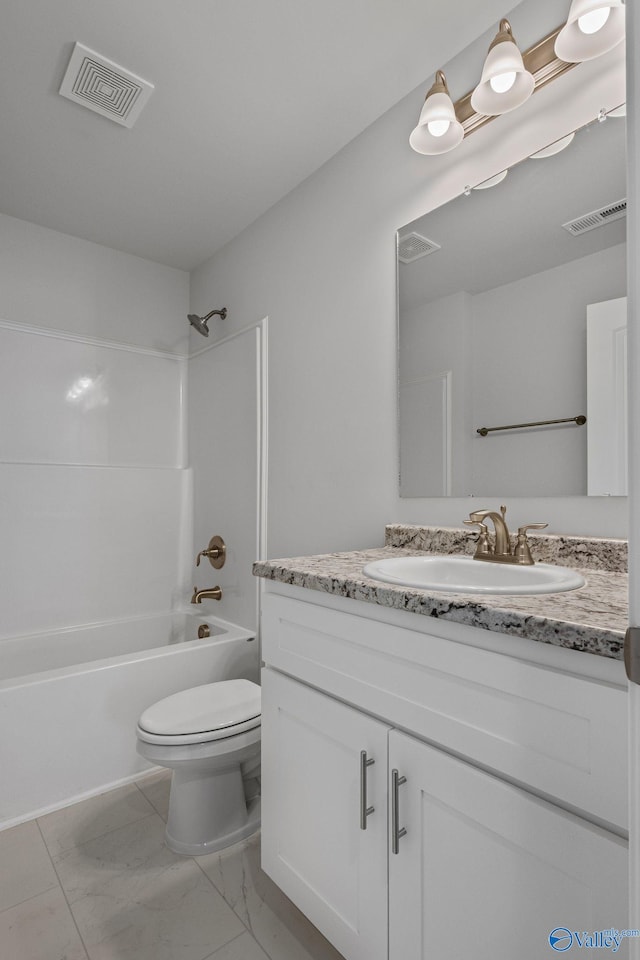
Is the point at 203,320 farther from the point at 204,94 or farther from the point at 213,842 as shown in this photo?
the point at 213,842

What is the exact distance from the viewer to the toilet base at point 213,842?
1.54 metres

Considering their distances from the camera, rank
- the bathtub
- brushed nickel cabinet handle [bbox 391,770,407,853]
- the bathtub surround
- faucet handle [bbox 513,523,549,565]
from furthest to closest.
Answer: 1. the bathtub surround
2. the bathtub
3. faucet handle [bbox 513,523,549,565]
4. brushed nickel cabinet handle [bbox 391,770,407,853]

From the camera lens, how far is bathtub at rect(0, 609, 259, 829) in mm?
1711

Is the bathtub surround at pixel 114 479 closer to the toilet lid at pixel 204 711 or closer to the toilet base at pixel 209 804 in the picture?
the toilet lid at pixel 204 711

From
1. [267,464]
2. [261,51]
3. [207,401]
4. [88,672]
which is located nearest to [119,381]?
[207,401]

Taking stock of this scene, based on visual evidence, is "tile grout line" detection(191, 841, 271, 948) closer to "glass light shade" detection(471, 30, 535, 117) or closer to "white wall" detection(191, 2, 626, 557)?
"white wall" detection(191, 2, 626, 557)

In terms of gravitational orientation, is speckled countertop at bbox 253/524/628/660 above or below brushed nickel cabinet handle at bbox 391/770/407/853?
above

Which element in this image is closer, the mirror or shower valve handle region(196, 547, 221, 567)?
the mirror

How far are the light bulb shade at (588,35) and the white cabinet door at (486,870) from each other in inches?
58.8

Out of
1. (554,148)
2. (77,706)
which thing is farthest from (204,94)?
(77,706)

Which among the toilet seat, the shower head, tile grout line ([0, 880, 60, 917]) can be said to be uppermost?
the shower head

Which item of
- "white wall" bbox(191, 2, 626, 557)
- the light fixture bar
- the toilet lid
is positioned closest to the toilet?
the toilet lid

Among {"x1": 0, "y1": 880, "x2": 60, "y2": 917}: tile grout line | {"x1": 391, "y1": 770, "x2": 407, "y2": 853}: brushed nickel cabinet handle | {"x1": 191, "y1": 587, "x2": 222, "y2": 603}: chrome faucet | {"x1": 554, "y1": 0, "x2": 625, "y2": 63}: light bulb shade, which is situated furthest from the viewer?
{"x1": 191, "y1": 587, "x2": 222, "y2": 603}: chrome faucet

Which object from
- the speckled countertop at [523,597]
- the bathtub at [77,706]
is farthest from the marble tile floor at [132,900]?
the speckled countertop at [523,597]
